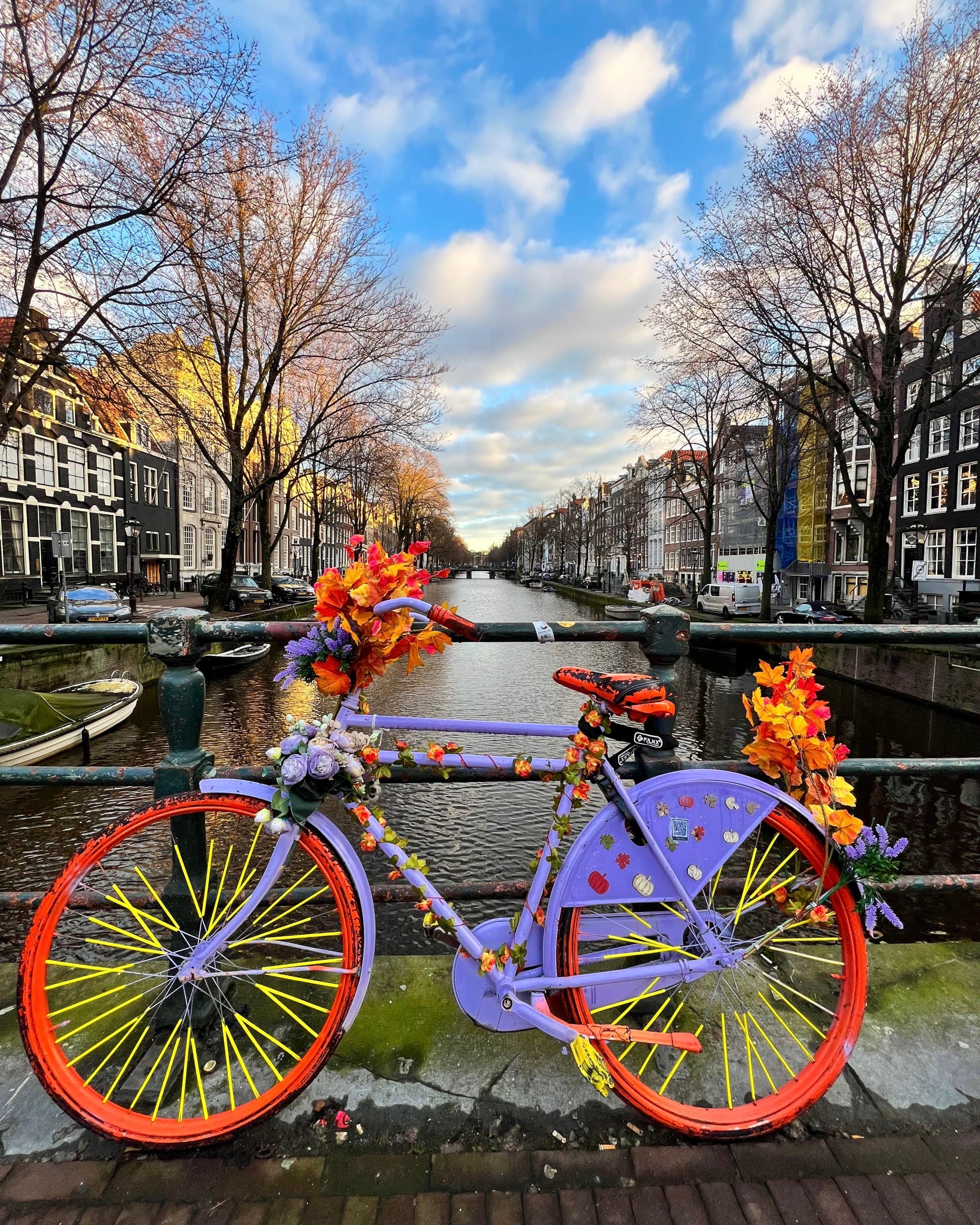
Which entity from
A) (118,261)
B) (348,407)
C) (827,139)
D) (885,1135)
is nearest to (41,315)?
(118,261)

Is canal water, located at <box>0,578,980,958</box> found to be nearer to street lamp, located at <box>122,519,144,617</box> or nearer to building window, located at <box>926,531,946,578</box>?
street lamp, located at <box>122,519,144,617</box>

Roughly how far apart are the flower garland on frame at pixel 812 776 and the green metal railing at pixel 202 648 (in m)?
0.17

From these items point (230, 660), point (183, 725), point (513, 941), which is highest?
point (183, 725)

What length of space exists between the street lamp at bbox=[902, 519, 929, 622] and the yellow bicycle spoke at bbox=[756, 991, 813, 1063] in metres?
29.2

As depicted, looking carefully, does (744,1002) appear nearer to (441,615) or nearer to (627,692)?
(627,692)

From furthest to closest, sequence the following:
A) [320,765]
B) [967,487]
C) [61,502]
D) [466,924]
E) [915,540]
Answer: [61,502]
[915,540]
[967,487]
[466,924]
[320,765]

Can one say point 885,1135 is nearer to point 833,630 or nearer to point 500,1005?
point 500,1005

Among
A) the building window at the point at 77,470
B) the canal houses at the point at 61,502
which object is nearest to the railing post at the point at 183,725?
the canal houses at the point at 61,502

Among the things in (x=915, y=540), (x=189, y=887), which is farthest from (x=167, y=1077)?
(x=915, y=540)

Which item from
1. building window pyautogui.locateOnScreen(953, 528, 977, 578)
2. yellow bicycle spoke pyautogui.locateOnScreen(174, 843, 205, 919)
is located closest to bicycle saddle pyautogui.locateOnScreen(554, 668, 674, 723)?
yellow bicycle spoke pyautogui.locateOnScreen(174, 843, 205, 919)

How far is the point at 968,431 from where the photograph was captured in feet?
93.9

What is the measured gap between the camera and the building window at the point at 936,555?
31.1 meters

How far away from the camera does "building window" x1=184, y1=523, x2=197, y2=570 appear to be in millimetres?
45500

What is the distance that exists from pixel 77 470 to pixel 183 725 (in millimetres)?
39150
